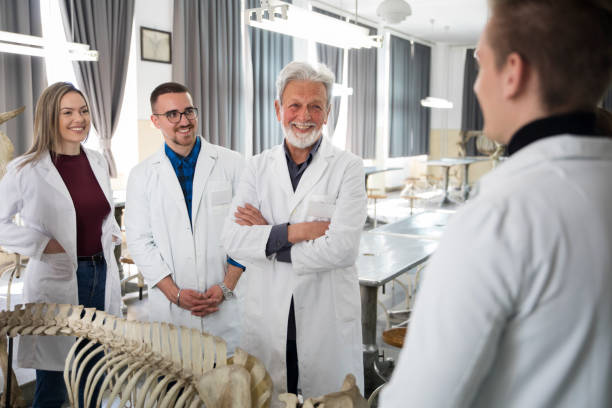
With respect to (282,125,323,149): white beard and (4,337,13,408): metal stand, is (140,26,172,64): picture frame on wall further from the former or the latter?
(4,337,13,408): metal stand

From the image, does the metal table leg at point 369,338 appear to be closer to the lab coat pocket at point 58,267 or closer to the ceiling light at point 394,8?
the lab coat pocket at point 58,267

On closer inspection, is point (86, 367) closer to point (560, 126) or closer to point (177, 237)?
point (177, 237)

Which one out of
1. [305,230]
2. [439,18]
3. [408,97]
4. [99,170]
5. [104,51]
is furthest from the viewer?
→ [408,97]

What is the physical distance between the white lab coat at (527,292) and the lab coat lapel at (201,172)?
1811mm

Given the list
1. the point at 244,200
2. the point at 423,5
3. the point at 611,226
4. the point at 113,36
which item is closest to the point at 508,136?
the point at 611,226

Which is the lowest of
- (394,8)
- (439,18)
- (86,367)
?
(86,367)

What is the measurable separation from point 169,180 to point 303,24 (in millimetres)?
1520

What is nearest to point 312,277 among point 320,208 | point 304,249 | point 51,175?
point 304,249

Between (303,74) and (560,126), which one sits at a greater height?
(303,74)

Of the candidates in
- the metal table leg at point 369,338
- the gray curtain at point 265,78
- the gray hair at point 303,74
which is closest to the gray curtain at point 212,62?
the gray curtain at point 265,78

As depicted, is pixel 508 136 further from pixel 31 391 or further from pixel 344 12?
pixel 344 12

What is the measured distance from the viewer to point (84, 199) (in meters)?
2.48

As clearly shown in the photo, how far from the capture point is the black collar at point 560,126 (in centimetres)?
71

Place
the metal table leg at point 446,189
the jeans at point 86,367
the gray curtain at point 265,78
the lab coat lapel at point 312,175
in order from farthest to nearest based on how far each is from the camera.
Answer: the metal table leg at point 446,189 → the gray curtain at point 265,78 → the jeans at point 86,367 → the lab coat lapel at point 312,175
